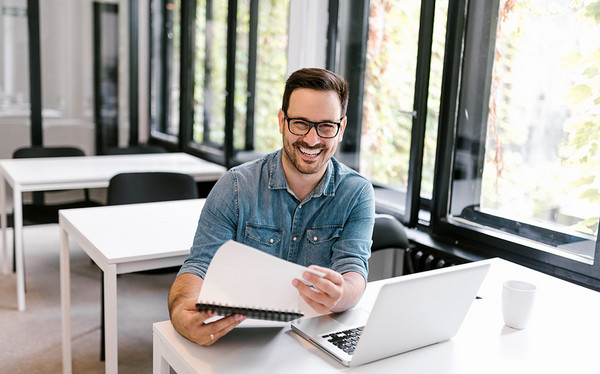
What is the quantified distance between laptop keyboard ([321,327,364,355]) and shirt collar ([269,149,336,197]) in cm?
43

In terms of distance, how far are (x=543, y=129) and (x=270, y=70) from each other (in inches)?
87.6

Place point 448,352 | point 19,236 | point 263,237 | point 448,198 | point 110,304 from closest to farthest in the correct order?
point 448,352 < point 263,237 < point 110,304 < point 448,198 < point 19,236

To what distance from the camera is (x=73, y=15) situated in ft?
16.8

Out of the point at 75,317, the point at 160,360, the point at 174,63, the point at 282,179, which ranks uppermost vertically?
the point at 174,63

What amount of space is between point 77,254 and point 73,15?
7.51 ft

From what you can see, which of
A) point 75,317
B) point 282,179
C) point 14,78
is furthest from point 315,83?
point 14,78

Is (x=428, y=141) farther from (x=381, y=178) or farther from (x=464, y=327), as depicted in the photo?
(x=464, y=327)

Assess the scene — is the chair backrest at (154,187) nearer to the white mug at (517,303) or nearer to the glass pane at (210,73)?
the glass pane at (210,73)

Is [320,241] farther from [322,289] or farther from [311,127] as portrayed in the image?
[322,289]

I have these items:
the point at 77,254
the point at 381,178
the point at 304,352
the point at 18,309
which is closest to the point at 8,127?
the point at 77,254

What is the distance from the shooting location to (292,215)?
168cm

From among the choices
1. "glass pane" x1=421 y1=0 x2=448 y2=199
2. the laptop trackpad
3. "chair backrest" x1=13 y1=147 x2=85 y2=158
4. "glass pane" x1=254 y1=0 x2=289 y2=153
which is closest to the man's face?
the laptop trackpad

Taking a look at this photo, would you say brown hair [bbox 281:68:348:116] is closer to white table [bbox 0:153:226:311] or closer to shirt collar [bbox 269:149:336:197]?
shirt collar [bbox 269:149:336:197]

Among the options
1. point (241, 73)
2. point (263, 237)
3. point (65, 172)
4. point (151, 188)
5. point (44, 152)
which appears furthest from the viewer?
point (241, 73)
